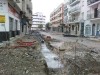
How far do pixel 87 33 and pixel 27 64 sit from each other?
42376mm

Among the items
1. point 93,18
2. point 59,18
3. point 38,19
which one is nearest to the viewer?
point 93,18

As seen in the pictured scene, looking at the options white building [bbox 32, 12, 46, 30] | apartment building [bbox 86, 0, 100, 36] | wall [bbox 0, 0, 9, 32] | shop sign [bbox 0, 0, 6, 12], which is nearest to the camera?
shop sign [bbox 0, 0, 6, 12]

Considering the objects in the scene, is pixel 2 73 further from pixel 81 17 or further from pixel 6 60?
pixel 81 17

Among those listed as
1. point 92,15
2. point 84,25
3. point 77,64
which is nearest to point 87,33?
point 84,25

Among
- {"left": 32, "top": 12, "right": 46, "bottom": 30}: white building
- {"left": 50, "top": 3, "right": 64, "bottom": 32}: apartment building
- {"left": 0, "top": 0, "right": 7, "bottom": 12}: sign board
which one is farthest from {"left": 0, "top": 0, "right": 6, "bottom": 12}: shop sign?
{"left": 32, "top": 12, "right": 46, "bottom": 30}: white building

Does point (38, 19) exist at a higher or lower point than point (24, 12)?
higher

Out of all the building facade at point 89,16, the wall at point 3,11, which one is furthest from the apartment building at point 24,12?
the building facade at point 89,16

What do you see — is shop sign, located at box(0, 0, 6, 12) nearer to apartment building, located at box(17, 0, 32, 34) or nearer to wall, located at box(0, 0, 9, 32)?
wall, located at box(0, 0, 9, 32)

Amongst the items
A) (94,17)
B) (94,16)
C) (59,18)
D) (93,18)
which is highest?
(59,18)

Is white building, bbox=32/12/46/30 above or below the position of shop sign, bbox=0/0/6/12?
above

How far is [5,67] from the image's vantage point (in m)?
8.97

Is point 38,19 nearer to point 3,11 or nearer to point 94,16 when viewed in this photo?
point 94,16

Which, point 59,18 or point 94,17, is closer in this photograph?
point 94,17

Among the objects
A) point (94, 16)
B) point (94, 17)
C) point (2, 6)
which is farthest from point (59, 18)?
point (2, 6)
